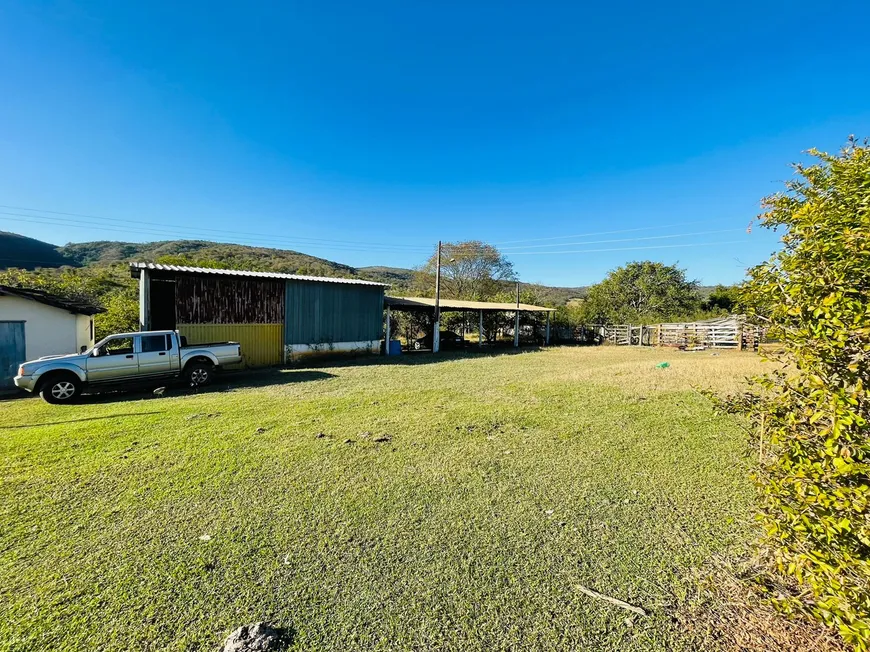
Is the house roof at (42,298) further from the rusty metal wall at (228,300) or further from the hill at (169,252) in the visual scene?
the hill at (169,252)

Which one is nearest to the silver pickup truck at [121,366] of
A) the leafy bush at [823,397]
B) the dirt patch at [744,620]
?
the dirt patch at [744,620]

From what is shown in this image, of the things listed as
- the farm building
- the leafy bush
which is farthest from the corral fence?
the leafy bush

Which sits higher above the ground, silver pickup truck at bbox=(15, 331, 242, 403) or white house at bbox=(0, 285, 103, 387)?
white house at bbox=(0, 285, 103, 387)

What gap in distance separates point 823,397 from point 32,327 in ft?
53.9

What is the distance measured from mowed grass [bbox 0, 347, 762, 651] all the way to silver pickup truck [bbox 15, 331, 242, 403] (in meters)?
2.52

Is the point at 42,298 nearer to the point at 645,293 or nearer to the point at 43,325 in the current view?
the point at 43,325

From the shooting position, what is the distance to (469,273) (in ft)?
138

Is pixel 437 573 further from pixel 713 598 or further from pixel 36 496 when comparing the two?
pixel 36 496

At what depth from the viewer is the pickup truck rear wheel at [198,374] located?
10.2m

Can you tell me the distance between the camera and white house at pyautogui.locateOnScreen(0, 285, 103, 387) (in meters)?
10.4

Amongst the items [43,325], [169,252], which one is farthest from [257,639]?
[169,252]

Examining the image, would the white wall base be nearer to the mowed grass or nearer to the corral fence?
the mowed grass

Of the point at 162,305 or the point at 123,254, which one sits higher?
the point at 123,254

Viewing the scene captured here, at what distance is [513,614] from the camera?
234 centimetres
